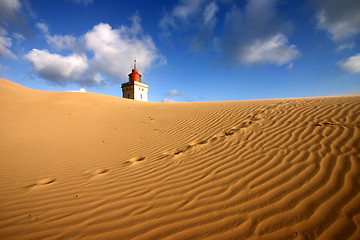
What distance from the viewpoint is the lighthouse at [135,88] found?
26.3 m

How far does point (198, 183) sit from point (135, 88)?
1022 inches

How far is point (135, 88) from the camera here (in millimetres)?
26250

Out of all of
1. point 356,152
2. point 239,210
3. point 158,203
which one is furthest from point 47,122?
point 356,152

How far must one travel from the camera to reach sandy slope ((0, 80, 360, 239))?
5.54 feet

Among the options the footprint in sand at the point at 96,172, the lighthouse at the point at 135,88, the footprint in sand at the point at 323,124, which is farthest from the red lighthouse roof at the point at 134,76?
the footprint in sand at the point at 323,124

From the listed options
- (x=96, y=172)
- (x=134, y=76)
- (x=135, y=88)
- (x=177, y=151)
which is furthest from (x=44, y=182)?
(x=134, y=76)

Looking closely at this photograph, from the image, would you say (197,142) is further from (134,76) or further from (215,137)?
(134,76)

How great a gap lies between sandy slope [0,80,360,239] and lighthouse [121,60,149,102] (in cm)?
2188

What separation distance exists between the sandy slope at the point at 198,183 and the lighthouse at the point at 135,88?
861 inches

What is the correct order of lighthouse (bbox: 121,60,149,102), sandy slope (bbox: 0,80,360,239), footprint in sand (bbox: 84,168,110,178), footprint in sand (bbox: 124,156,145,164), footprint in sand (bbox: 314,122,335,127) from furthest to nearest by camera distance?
lighthouse (bbox: 121,60,149,102)
footprint in sand (bbox: 314,122,335,127)
footprint in sand (bbox: 124,156,145,164)
footprint in sand (bbox: 84,168,110,178)
sandy slope (bbox: 0,80,360,239)

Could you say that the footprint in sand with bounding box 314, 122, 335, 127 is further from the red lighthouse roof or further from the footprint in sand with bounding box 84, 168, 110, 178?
the red lighthouse roof

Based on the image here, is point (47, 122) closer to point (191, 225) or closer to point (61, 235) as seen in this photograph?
point (61, 235)

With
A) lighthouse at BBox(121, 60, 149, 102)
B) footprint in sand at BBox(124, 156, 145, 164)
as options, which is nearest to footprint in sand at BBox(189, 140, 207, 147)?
footprint in sand at BBox(124, 156, 145, 164)

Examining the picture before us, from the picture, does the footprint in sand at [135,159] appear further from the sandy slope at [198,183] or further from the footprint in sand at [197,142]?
the footprint in sand at [197,142]
